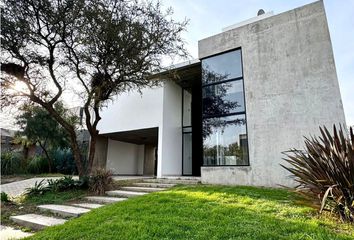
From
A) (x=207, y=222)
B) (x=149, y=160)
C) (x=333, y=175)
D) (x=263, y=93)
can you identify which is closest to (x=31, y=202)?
(x=207, y=222)

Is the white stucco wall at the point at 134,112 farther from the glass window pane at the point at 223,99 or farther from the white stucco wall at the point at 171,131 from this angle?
the glass window pane at the point at 223,99

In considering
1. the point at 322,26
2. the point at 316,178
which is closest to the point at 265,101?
the point at 322,26

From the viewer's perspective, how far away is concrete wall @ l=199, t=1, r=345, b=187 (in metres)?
7.30

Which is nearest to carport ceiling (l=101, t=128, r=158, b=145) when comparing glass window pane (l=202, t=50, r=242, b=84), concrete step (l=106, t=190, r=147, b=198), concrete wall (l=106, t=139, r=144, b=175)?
concrete wall (l=106, t=139, r=144, b=175)

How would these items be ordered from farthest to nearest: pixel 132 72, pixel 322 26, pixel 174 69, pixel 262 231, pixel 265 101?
pixel 174 69 → pixel 132 72 → pixel 265 101 → pixel 322 26 → pixel 262 231

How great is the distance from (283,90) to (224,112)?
2.19 m

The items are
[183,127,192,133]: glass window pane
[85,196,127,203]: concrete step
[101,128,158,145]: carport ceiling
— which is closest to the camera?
[85,196,127,203]: concrete step

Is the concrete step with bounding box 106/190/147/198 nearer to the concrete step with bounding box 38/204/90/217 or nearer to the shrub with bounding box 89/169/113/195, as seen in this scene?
the shrub with bounding box 89/169/113/195

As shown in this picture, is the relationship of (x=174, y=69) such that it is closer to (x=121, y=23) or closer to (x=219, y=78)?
(x=219, y=78)

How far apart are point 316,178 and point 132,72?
7227 mm

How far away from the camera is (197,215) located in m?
4.26

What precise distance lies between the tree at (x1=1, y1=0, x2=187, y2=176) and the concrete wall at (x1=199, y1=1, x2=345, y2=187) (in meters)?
3.32

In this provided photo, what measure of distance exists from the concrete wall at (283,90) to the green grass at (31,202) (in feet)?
15.3

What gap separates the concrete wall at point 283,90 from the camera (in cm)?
730
